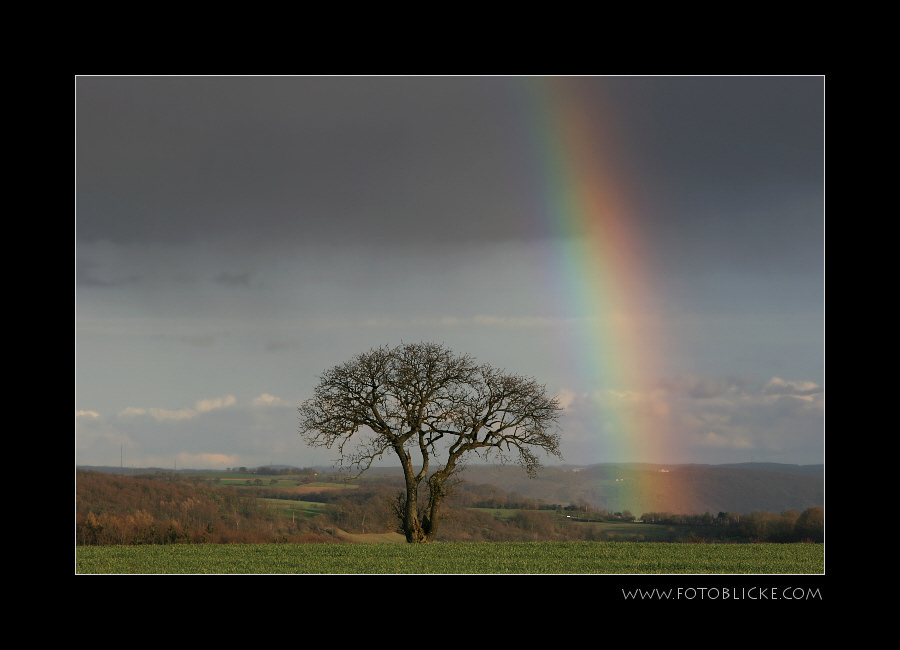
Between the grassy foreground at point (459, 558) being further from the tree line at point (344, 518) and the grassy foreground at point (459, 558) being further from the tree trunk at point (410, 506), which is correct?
the tree trunk at point (410, 506)

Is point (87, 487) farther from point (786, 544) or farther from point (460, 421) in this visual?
point (786, 544)

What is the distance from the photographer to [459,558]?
19609 mm

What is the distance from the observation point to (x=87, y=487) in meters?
49.6

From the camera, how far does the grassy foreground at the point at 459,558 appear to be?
685 inches

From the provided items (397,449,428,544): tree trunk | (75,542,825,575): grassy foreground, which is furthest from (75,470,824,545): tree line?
(75,542,825,575): grassy foreground

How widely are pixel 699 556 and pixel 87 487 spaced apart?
150ft

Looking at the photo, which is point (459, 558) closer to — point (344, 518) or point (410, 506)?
point (410, 506)

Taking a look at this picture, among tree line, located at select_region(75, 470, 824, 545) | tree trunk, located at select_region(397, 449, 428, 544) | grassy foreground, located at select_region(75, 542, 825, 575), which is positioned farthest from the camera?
tree trunk, located at select_region(397, 449, 428, 544)

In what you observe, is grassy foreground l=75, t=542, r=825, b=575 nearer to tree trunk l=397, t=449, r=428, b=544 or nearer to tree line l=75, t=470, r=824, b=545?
tree line l=75, t=470, r=824, b=545

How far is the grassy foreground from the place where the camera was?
17391 millimetres

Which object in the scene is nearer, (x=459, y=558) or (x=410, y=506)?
(x=459, y=558)

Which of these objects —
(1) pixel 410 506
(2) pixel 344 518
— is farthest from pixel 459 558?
(2) pixel 344 518

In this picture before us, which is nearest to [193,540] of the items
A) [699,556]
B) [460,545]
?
[460,545]

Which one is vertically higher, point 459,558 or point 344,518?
point 459,558
